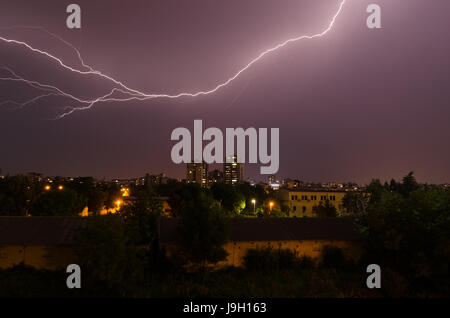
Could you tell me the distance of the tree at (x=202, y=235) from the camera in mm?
15695

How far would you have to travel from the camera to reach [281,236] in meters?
18.1

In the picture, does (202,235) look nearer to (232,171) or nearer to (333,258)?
(333,258)

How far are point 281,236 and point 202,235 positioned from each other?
17.3 ft

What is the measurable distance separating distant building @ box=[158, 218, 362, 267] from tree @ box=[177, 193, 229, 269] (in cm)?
104

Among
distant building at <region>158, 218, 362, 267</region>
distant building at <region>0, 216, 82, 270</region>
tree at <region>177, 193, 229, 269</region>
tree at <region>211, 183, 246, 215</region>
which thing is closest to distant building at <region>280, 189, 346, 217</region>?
tree at <region>211, 183, 246, 215</region>

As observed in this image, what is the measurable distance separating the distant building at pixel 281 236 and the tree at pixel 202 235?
3.41 ft

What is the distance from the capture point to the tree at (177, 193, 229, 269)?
1570 cm

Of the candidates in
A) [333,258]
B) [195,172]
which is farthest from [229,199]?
[195,172]

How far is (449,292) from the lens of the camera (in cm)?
1449

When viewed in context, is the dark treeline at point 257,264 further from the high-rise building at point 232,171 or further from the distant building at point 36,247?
the high-rise building at point 232,171
